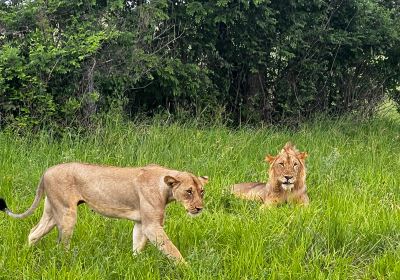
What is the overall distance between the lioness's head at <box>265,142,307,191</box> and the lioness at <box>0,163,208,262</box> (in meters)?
1.73

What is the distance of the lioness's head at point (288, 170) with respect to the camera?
Answer: 6363 mm

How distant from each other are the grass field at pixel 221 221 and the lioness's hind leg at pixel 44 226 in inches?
4.3

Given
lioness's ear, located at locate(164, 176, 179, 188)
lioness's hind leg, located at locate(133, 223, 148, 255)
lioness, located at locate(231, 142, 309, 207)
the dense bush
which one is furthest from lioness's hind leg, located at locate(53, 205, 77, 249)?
the dense bush

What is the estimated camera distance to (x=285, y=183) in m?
6.37

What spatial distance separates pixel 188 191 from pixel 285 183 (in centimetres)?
195

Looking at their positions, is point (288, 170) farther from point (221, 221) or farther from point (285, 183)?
point (221, 221)

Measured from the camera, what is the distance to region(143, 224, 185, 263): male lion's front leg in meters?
4.61

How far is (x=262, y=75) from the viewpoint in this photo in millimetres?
11398

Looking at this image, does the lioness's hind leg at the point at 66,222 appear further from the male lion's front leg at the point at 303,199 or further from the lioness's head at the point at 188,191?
the male lion's front leg at the point at 303,199

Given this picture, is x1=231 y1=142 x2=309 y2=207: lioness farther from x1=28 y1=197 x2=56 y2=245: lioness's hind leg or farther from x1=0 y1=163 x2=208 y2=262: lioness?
x1=28 y1=197 x2=56 y2=245: lioness's hind leg

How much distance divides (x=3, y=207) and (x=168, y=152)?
A: 11.3 feet

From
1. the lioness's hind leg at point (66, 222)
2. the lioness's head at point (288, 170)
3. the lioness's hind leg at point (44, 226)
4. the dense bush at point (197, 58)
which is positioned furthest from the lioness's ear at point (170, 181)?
the dense bush at point (197, 58)

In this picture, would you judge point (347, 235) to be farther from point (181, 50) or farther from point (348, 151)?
point (181, 50)

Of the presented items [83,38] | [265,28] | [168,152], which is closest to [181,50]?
[265,28]
